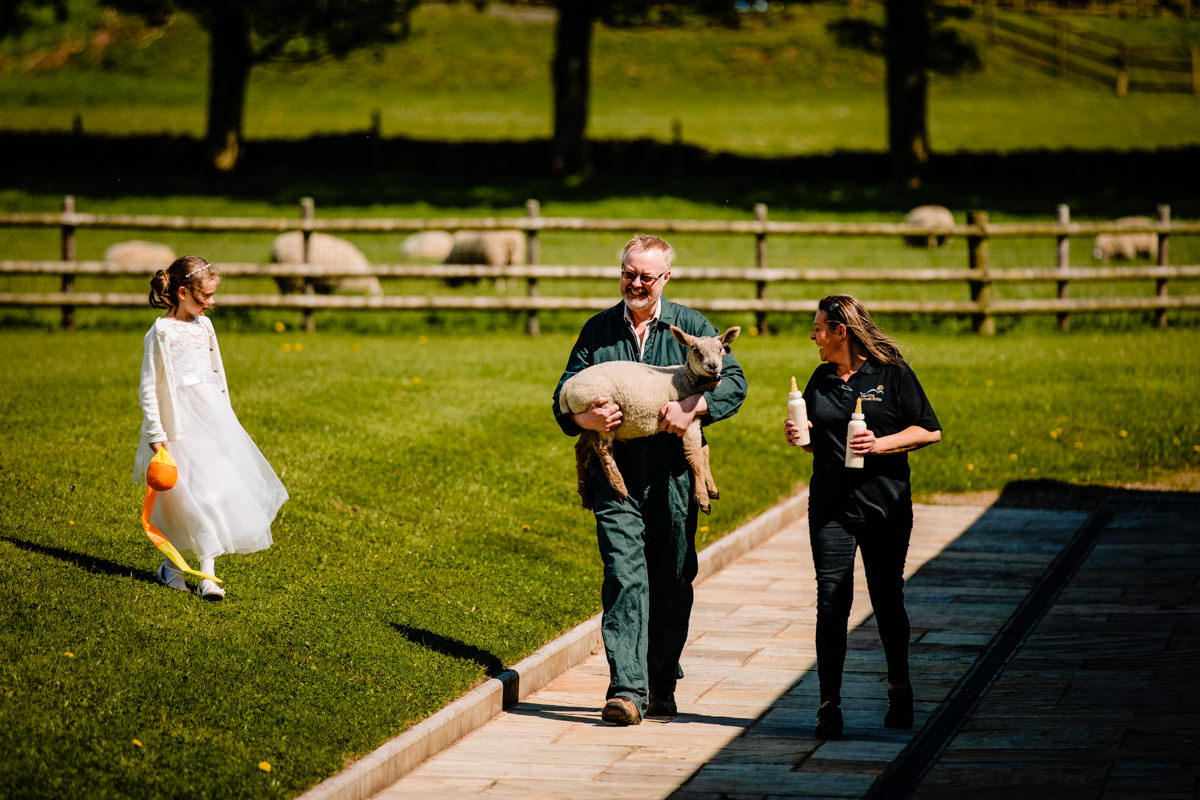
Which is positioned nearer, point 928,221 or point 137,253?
point 137,253

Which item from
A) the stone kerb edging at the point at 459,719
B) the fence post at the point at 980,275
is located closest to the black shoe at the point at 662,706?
the stone kerb edging at the point at 459,719

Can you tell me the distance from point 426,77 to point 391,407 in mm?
40314

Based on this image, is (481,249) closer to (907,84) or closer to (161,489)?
(161,489)

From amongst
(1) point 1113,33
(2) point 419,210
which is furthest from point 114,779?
(1) point 1113,33

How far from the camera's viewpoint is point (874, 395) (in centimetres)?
595

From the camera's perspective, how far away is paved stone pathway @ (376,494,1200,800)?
5391 mm

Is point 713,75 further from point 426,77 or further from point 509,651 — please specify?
point 509,651

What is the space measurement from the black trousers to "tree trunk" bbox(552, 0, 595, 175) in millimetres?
26506

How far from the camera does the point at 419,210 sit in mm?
27844

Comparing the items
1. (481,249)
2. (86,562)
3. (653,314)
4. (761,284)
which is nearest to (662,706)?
(653,314)

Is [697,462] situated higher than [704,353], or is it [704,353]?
[704,353]

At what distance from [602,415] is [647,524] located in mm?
663

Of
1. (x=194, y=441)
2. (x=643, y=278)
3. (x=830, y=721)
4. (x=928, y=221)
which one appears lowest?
(x=830, y=721)

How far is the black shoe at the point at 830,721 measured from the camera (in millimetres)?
5918
